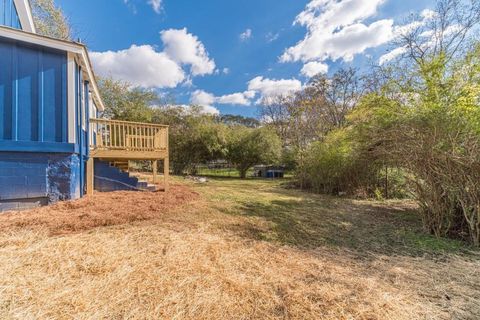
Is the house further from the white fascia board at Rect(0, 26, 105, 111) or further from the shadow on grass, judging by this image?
the shadow on grass

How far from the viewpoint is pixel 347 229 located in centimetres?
437

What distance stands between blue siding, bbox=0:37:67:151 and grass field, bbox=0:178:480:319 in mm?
1638

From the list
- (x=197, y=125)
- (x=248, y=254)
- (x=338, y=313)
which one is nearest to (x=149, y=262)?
(x=248, y=254)

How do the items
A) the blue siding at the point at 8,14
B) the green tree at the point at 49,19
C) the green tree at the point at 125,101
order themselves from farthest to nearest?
the green tree at the point at 125,101, the green tree at the point at 49,19, the blue siding at the point at 8,14

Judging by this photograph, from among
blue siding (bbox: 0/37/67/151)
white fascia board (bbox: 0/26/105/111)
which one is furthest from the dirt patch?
white fascia board (bbox: 0/26/105/111)

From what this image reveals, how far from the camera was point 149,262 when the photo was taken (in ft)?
8.29

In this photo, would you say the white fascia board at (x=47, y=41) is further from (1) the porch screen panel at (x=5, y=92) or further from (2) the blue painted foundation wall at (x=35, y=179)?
(2) the blue painted foundation wall at (x=35, y=179)

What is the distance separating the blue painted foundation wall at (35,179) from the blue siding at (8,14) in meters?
4.01

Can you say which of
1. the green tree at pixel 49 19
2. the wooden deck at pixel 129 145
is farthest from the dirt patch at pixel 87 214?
the green tree at pixel 49 19

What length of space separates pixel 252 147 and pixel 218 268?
1559 cm

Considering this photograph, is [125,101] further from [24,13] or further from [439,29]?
[439,29]

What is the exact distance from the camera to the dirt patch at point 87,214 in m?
3.44

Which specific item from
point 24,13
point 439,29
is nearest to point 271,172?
point 439,29

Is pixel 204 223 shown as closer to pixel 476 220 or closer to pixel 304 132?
pixel 476 220
